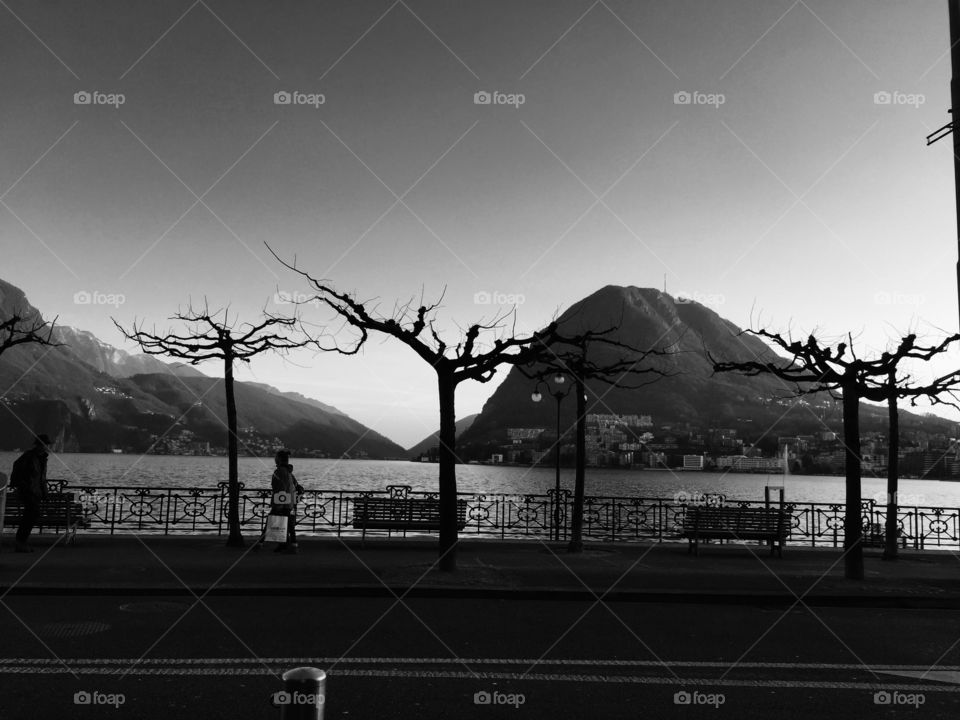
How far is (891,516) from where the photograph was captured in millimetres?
16344

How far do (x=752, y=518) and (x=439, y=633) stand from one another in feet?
36.7

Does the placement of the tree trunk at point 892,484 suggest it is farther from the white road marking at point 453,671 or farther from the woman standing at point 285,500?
the woman standing at point 285,500

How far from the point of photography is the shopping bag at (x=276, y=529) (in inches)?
582

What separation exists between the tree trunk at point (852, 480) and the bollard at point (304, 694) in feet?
40.2

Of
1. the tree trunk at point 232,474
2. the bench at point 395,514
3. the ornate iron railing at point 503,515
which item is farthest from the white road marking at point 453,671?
the bench at point 395,514

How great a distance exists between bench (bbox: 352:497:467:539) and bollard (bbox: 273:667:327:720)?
15.0 meters

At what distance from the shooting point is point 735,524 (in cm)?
1764

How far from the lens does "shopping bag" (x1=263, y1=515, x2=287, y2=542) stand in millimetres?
14781

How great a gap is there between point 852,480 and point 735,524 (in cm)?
445

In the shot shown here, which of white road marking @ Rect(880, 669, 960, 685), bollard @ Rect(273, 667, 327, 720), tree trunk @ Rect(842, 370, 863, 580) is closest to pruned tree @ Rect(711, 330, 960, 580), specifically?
tree trunk @ Rect(842, 370, 863, 580)

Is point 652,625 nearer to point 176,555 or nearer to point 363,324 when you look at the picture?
point 363,324

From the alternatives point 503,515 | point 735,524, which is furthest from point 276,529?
point 735,524

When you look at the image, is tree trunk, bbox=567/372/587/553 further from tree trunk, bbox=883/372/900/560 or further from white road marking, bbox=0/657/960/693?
white road marking, bbox=0/657/960/693

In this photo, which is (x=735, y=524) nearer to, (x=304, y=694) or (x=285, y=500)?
(x=285, y=500)
